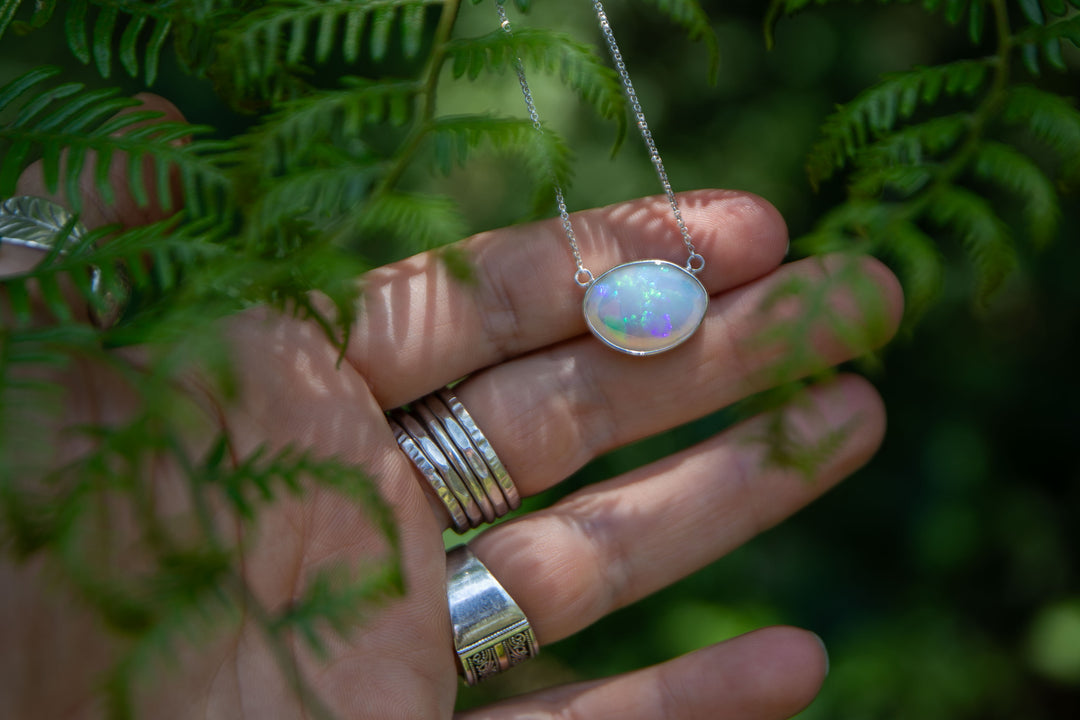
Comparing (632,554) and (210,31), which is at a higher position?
(210,31)

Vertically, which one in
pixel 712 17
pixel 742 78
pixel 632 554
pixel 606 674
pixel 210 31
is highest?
pixel 210 31

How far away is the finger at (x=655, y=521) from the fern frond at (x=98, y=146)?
86cm

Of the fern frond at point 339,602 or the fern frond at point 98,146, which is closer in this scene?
the fern frond at point 339,602

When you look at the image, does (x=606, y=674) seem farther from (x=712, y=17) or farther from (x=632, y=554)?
(x=712, y=17)

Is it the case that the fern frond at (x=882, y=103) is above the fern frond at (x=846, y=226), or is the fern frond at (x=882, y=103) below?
above

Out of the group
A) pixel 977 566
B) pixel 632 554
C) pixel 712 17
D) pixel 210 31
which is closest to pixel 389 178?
pixel 210 31

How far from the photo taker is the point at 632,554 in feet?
5.23

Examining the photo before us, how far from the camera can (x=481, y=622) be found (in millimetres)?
1501

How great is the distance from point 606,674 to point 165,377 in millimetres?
1478

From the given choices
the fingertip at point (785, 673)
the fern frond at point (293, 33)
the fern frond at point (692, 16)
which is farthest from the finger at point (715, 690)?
the fern frond at point (293, 33)

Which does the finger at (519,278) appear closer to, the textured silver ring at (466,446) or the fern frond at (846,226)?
the textured silver ring at (466,446)

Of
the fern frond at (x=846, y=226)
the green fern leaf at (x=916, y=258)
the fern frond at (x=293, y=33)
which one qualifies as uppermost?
the fern frond at (x=293, y=33)

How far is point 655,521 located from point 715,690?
336mm

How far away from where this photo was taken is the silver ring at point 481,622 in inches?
58.8
